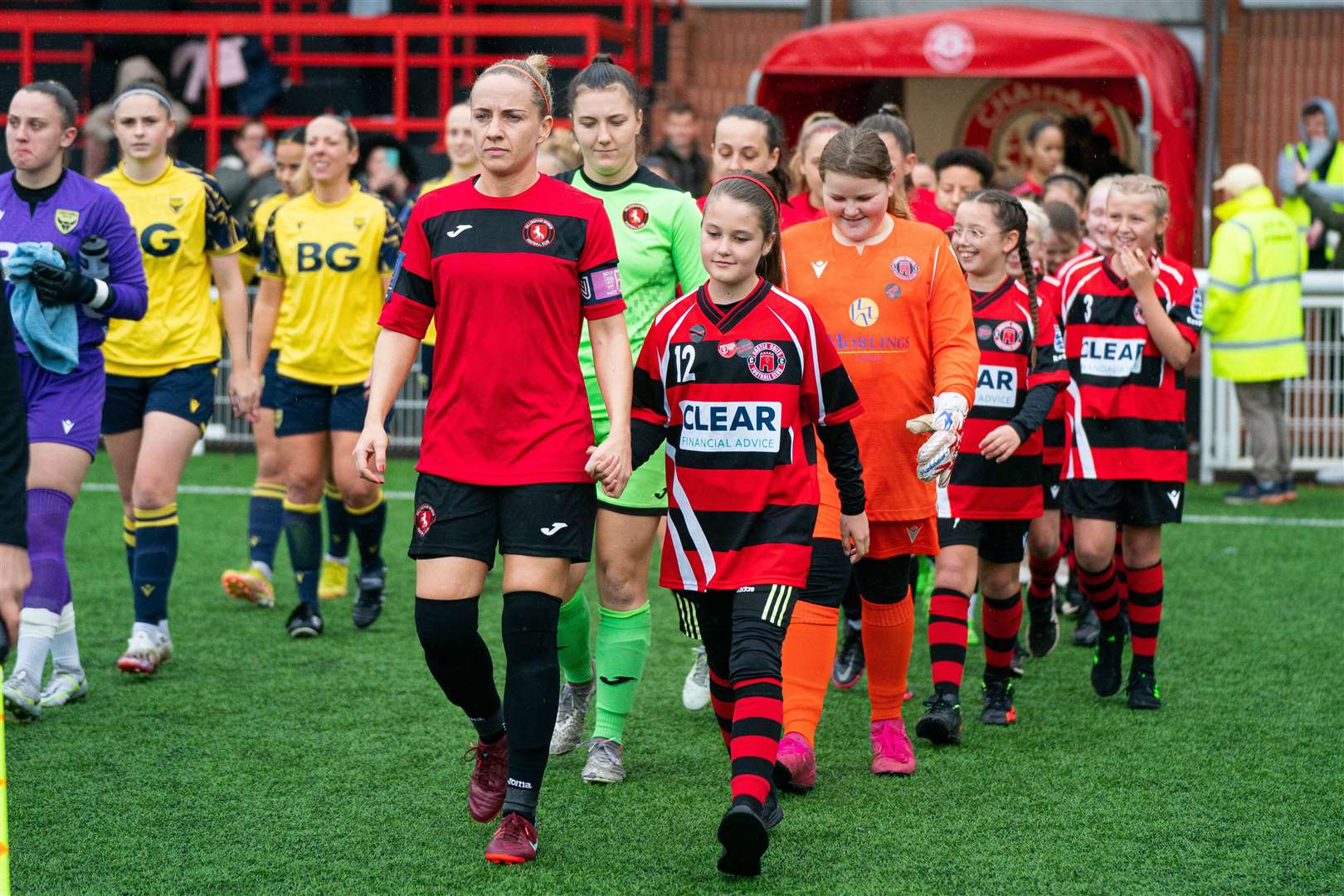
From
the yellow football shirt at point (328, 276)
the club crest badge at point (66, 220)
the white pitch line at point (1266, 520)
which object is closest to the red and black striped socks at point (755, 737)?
the club crest badge at point (66, 220)

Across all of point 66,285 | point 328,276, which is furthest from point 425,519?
point 328,276

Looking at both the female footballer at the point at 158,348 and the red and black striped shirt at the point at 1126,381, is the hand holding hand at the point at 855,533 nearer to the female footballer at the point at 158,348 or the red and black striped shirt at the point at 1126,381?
the red and black striped shirt at the point at 1126,381

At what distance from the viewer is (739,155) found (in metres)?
5.57

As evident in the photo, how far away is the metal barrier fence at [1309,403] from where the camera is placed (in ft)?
35.5

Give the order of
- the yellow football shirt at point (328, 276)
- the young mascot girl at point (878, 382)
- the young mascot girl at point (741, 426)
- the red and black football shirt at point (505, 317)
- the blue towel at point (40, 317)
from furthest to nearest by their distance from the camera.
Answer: the yellow football shirt at point (328, 276) → the blue towel at point (40, 317) → the young mascot girl at point (878, 382) → the young mascot girl at point (741, 426) → the red and black football shirt at point (505, 317)

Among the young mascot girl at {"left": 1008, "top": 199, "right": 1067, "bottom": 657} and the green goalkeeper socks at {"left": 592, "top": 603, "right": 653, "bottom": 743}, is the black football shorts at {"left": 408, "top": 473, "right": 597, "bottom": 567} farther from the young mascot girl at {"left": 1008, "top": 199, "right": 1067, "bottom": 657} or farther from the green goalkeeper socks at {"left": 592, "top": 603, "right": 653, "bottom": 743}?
the young mascot girl at {"left": 1008, "top": 199, "right": 1067, "bottom": 657}

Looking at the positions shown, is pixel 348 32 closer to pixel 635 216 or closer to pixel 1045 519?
pixel 1045 519

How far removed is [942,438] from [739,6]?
12058 mm

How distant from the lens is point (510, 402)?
3912mm

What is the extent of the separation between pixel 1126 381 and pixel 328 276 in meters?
3.31

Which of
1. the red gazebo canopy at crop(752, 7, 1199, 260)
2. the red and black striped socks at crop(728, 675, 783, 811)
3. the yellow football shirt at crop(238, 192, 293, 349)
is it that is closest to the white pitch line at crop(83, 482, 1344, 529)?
the yellow football shirt at crop(238, 192, 293, 349)

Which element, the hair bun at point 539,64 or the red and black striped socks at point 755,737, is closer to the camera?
the red and black striped socks at point 755,737

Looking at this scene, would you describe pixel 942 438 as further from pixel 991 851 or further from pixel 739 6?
pixel 739 6

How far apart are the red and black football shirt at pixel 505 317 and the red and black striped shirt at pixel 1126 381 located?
2200 mm
